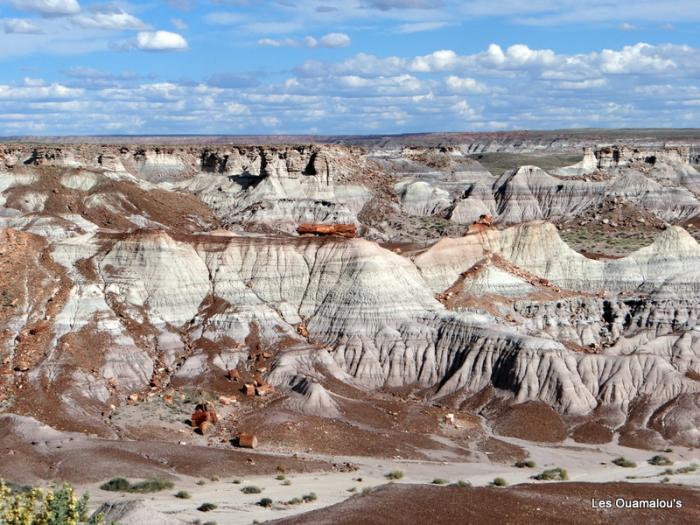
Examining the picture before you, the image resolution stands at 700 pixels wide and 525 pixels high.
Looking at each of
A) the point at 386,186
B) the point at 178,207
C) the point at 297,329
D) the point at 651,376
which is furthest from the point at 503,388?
the point at 386,186

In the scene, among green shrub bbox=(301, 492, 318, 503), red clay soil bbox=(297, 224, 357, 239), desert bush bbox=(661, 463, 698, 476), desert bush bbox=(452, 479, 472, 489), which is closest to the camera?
green shrub bbox=(301, 492, 318, 503)

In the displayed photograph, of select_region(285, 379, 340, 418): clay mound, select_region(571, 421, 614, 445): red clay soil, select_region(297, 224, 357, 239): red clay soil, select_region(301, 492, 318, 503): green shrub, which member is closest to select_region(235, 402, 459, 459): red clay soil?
select_region(285, 379, 340, 418): clay mound

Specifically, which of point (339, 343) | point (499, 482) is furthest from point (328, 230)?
point (499, 482)

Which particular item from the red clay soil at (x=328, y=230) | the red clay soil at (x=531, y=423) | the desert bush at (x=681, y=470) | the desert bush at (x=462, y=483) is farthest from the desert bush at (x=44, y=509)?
the red clay soil at (x=328, y=230)

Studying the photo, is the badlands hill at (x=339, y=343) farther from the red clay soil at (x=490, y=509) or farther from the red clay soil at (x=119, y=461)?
the red clay soil at (x=490, y=509)

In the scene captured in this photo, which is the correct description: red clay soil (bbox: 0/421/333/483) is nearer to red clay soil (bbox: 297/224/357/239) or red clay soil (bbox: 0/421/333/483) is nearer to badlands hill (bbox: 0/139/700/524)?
badlands hill (bbox: 0/139/700/524)
